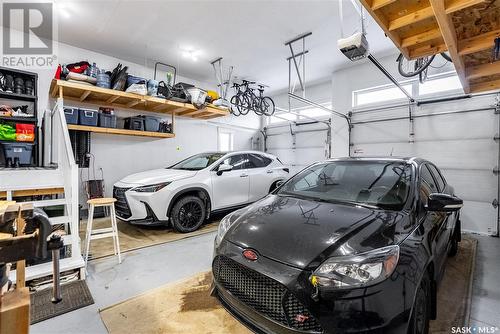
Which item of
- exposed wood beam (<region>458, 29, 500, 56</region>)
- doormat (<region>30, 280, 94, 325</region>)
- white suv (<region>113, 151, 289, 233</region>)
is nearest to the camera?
doormat (<region>30, 280, 94, 325</region>)

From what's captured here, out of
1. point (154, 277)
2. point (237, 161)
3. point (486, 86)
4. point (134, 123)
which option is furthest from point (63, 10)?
point (486, 86)

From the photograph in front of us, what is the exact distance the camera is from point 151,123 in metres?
5.72

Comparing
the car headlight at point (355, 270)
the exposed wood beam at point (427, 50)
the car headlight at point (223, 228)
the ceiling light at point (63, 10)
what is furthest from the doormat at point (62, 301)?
the exposed wood beam at point (427, 50)

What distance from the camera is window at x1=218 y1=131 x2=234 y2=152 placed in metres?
8.07

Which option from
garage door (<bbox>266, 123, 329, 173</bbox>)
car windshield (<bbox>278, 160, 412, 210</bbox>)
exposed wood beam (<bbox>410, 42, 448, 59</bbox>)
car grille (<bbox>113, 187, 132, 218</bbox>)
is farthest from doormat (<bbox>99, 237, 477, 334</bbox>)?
garage door (<bbox>266, 123, 329, 173</bbox>)

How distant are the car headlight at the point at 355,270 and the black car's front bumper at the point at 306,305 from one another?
36 mm

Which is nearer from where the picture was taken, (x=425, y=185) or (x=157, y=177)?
(x=425, y=185)

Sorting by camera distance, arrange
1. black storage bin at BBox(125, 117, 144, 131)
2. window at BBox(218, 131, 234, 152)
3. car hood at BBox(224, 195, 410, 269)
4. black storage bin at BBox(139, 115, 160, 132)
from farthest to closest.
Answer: window at BBox(218, 131, 234, 152) → black storage bin at BBox(139, 115, 160, 132) → black storage bin at BBox(125, 117, 144, 131) → car hood at BBox(224, 195, 410, 269)

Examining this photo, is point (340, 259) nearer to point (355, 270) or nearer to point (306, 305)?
point (355, 270)

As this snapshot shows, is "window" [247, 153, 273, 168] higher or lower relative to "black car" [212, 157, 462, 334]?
higher

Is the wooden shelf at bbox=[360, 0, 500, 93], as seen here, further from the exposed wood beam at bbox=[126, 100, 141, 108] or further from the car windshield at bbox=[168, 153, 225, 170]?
the exposed wood beam at bbox=[126, 100, 141, 108]

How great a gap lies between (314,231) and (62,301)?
2.28m

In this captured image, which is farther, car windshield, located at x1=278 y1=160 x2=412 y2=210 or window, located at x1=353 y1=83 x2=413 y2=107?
window, located at x1=353 y1=83 x2=413 y2=107

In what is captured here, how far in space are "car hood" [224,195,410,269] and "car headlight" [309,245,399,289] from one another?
4cm
